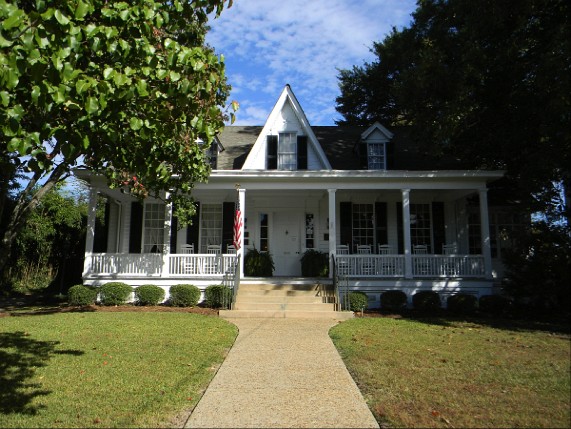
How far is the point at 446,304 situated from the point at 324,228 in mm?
5323

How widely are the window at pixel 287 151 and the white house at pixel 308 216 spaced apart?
0.13 ft

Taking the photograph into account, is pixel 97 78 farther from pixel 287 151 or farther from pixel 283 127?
pixel 283 127

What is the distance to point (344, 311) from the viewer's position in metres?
12.4

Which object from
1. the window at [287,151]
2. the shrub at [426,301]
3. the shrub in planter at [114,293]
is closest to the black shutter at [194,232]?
the shrub in planter at [114,293]

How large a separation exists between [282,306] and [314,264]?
10.6 feet

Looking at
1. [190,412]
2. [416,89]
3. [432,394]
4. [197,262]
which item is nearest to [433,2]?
[416,89]

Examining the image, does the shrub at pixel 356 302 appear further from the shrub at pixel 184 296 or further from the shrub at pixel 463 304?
the shrub at pixel 184 296

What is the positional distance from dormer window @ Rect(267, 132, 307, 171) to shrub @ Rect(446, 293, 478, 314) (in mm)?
6961

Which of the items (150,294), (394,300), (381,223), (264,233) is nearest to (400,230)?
(381,223)

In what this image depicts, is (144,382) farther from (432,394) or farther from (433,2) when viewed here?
(433,2)

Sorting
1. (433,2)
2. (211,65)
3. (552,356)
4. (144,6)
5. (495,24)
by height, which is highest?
(433,2)

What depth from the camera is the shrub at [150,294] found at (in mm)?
14055

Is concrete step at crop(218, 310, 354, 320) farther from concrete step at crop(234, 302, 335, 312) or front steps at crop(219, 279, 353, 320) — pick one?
concrete step at crop(234, 302, 335, 312)

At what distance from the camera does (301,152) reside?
16266 millimetres
